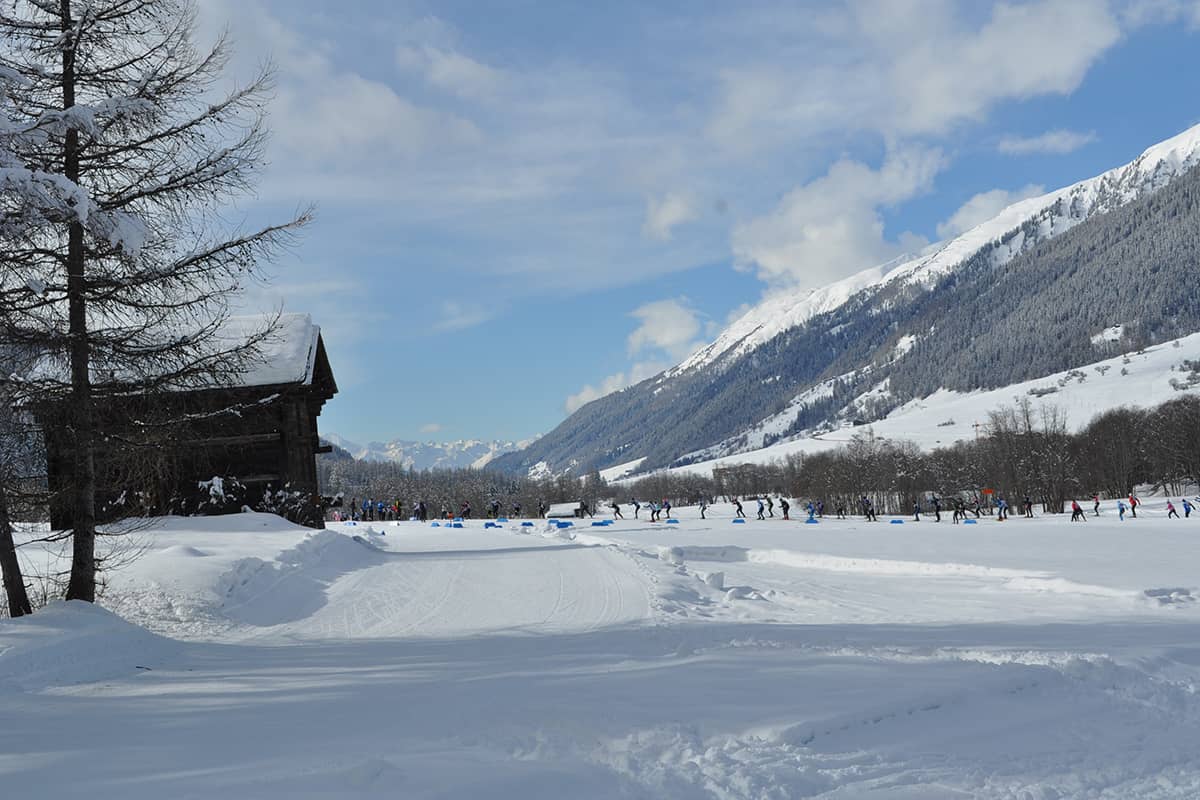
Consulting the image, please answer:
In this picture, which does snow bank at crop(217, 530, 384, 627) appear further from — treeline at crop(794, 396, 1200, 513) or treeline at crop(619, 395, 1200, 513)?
treeline at crop(794, 396, 1200, 513)

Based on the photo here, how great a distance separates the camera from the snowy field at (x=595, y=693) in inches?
177

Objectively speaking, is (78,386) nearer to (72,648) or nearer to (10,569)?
(10,569)

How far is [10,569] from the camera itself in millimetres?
9570

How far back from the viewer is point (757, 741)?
16.6 ft

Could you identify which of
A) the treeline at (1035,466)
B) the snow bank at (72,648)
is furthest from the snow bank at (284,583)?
the treeline at (1035,466)

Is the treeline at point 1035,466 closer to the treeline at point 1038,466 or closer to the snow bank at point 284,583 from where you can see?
the treeline at point 1038,466

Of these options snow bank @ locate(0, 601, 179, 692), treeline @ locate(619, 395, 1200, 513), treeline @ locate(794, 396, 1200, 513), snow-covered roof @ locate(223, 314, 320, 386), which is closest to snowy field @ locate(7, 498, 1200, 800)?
snow bank @ locate(0, 601, 179, 692)

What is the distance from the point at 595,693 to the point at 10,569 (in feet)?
25.1

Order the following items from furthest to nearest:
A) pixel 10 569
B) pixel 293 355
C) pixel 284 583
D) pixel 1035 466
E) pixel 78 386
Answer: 1. pixel 1035 466
2. pixel 293 355
3. pixel 284 583
4. pixel 78 386
5. pixel 10 569

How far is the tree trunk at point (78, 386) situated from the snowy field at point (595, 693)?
127 cm

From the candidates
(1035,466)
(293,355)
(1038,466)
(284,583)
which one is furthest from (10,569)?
(1035,466)

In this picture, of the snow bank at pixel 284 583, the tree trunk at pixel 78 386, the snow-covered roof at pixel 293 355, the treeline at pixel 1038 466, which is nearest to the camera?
the tree trunk at pixel 78 386

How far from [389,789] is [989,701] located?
430 cm

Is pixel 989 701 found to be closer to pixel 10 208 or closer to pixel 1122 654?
pixel 1122 654
